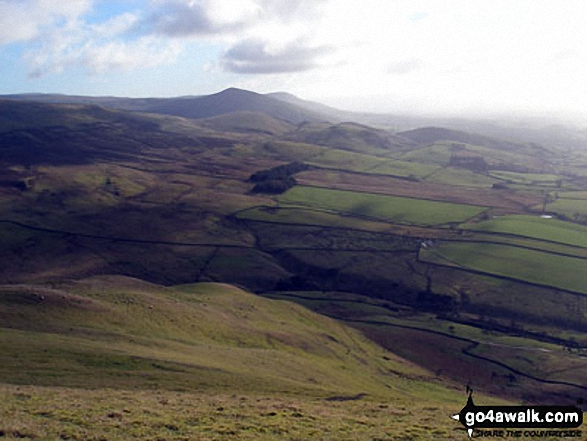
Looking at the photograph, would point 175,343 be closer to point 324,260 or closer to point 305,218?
point 324,260

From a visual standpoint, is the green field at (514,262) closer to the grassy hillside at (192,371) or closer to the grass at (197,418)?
the grassy hillside at (192,371)

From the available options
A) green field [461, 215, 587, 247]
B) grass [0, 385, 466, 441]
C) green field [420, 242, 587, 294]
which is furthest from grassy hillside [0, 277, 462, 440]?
green field [461, 215, 587, 247]

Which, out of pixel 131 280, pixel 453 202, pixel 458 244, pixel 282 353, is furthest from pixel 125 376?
pixel 453 202

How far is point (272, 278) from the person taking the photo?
366ft

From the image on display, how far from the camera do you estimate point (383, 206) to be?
156 m

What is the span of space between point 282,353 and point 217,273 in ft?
196

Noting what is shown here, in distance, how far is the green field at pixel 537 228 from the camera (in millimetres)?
117125

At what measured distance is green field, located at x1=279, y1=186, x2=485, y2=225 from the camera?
5615 inches

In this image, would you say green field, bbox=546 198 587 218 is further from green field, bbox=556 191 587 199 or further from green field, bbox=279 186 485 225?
green field, bbox=279 186 485 225

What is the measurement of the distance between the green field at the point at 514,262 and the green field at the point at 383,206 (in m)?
22.4

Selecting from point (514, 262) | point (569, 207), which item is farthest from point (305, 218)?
point (569, 207)

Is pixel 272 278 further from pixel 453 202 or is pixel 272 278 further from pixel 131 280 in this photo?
pixel 453 202

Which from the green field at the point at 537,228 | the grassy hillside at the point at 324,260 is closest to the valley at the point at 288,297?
the grassy hillside at the point at 324,260

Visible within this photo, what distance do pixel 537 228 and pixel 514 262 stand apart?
25404 millimetres
